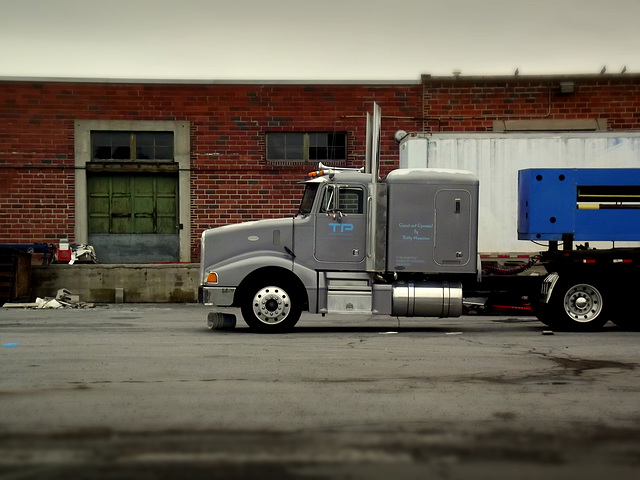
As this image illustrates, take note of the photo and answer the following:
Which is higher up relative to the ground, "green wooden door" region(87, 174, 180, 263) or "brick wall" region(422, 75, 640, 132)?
"brick wall" region(422, 75, 640, 132)

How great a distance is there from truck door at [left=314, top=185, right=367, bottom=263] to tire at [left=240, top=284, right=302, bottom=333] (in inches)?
42.6

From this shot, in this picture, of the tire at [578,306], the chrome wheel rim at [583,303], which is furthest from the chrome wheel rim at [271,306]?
the chrome wheel rim at [583,303]

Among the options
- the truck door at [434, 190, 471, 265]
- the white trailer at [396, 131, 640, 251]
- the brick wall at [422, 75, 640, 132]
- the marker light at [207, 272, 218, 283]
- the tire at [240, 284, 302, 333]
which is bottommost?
the tire at [240, 284, 302, 333]

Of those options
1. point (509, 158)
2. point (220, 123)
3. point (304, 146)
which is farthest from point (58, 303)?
point (509, 158)

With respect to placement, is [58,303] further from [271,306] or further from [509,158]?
[509,158]

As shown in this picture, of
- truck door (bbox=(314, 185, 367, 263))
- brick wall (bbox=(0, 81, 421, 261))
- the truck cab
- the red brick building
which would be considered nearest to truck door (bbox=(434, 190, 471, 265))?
the truck cab

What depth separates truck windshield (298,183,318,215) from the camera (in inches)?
628

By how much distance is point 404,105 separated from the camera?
93.5ft

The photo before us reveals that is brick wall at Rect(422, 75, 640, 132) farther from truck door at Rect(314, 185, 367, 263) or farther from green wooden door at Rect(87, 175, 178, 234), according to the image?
truck door at Rect(314, 185, 367, 263)

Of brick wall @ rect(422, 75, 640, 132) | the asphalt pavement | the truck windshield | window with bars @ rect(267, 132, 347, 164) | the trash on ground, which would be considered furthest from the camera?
window with bars @ rect(267, 132, 347, 164)

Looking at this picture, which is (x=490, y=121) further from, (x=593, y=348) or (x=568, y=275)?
(x=593, y=348)

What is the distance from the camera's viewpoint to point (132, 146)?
93.6ft

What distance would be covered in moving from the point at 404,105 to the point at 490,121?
97.0 inches

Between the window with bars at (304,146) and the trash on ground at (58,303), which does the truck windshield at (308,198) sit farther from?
the window with bars at (304,146)
